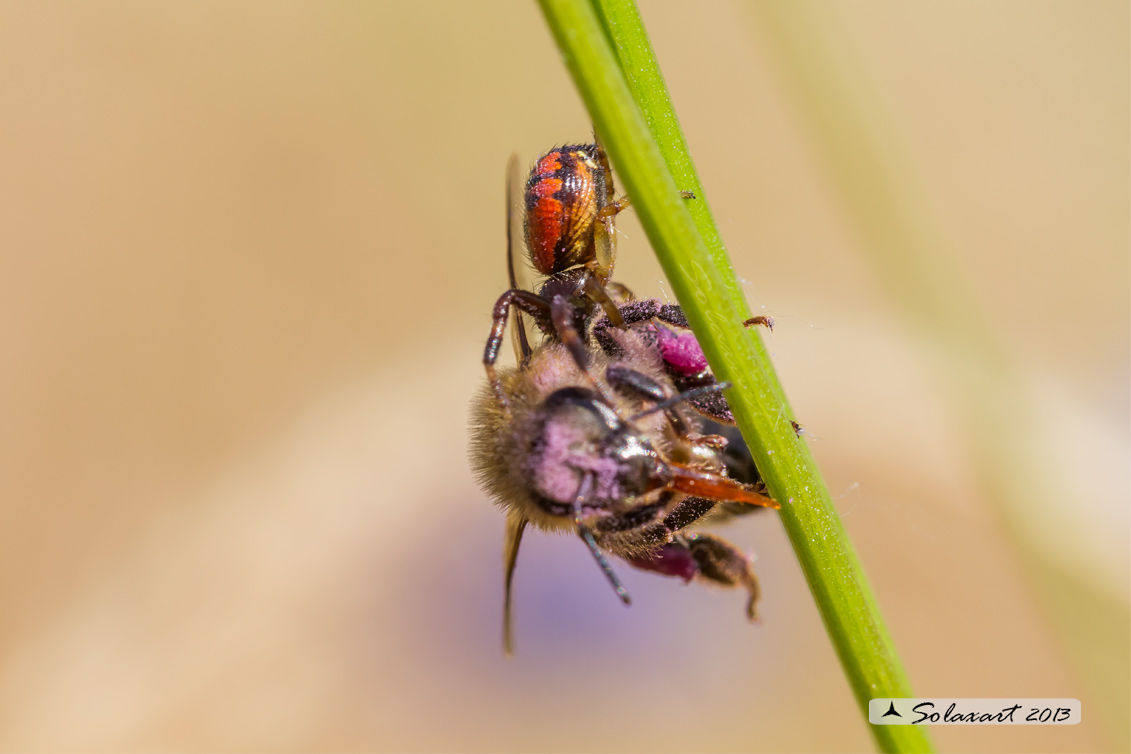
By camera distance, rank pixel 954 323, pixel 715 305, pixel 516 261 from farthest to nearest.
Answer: pixel 954 323 → pixel 516 261 → pixel 715 305

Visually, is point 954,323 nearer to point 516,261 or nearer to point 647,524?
point 516,261

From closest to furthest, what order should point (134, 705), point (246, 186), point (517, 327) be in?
1. point (517, 327)
2. point (134, 705)
3. point (246, 186)

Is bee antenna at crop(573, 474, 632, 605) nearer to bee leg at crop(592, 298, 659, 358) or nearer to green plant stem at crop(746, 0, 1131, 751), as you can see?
bee leg at crop(592, 298, 659, 358)

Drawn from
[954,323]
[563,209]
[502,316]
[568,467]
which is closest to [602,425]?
[568,467]

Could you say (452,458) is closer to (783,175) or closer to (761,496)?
(783,175)

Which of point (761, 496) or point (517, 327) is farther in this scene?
point (517, 327)

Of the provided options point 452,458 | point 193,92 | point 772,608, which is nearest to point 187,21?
point 193,92

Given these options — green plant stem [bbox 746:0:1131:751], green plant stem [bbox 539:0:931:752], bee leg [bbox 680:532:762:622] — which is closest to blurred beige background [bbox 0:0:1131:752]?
green plant stem [bbox 746:0:1131:751]
